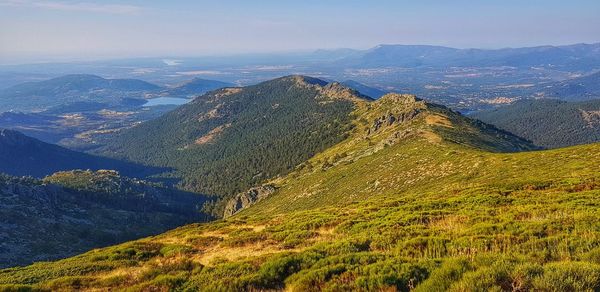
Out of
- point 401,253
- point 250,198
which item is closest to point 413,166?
point 401,253

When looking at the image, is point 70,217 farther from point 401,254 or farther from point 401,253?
point 401,254

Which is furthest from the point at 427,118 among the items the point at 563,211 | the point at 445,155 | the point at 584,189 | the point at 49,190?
the point at 49,190

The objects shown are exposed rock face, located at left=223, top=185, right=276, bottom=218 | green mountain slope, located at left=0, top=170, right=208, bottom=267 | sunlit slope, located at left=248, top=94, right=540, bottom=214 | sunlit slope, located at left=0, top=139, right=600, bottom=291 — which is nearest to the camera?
sunlit slope, located at left=0, top=139, right=600, bottom=291

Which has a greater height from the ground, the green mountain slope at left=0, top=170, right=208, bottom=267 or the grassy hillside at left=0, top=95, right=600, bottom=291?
the grassy hillside at left=0, top=95, right=600, bottom=291

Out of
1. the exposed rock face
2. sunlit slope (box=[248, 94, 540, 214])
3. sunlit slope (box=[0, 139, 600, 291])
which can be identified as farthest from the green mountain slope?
sunlit slope (box=[0, 139, 600, 291])

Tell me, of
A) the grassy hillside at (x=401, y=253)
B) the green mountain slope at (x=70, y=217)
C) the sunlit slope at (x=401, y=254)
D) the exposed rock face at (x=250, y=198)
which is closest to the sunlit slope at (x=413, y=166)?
the exposed rock face at (x=250, y=198)

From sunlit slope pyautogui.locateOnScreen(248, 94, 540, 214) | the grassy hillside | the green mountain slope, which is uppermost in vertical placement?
the grassy hillside

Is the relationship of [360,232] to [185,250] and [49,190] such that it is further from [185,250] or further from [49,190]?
[49,190]

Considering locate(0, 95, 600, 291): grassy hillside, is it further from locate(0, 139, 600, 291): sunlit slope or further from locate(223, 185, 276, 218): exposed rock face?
locate(223, 185, 276, 218): exposed rock face
